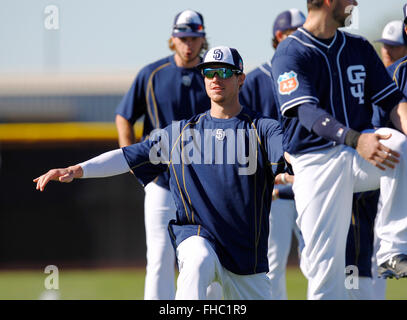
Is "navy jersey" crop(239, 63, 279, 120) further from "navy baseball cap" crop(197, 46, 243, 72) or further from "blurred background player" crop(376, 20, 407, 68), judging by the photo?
A: "navy baseball cap" crop(197, 46, 243, 72)

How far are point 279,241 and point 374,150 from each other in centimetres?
273

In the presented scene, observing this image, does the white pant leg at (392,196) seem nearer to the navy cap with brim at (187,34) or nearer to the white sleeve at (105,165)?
the white sleeve at (105,165)

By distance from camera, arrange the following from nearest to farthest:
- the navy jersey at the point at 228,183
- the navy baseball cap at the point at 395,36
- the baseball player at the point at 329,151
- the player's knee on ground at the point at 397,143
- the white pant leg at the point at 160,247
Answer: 1. the player's knee on ground at the point at 397,143
2. the baseball player at the point at 329,151
3. the navy jersey at the point at 228,183
4. the white pant leg at the point at 160,247
5. the navy baseball cap at the point at 395,36

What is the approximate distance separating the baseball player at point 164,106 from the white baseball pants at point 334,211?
1.95 m

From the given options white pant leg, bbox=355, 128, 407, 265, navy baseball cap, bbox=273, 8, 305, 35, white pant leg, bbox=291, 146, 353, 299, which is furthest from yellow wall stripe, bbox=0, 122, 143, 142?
white pant leg, bbox=355, 128, 407, 265

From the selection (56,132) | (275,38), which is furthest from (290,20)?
(56,132)

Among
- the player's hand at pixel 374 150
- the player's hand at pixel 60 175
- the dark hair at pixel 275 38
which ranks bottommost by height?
the player's hand at pixel 60 175

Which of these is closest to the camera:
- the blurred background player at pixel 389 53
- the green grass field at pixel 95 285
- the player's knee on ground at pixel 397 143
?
the player's knee on ground at pixel 397 143

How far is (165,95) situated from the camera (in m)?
6.98

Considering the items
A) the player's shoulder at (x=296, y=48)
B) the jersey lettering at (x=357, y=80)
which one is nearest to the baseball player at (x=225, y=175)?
the player's shoulder at (x=296, y=48)

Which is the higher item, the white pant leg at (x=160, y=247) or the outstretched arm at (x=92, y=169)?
the outstretched arm at (x=92, y=169)

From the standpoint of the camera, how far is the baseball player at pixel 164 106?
6.81m
